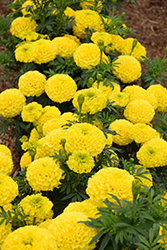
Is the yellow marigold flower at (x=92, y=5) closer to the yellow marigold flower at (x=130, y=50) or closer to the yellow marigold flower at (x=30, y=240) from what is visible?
the yellow marigold flower at (x=130, y=50)

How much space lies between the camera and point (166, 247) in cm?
100

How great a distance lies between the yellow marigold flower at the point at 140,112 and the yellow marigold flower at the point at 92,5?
4.35ft

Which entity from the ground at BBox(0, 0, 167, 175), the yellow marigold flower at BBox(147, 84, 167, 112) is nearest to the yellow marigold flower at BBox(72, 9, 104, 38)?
the yellow marigold flower at BBox(147, 84, 167, 112)

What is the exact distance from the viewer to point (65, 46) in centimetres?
249

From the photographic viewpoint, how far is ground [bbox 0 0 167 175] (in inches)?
214

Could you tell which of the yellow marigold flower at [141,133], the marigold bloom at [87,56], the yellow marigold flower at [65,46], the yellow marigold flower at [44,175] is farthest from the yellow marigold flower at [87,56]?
the yellow marigold flower at [44,175]

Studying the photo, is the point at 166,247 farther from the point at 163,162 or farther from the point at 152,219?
the point at 163,162

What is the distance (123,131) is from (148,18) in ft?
16.5

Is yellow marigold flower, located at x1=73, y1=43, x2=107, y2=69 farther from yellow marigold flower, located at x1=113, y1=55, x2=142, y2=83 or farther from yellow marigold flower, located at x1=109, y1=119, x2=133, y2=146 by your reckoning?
yellow marigold flower, located at x1=109, y1=119, x2=133, y2=146

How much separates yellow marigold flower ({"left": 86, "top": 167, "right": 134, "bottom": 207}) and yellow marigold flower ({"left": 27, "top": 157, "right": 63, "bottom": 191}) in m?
0.28

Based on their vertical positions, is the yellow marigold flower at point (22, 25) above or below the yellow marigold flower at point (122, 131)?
above

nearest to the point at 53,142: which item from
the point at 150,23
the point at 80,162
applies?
the point at 80,162

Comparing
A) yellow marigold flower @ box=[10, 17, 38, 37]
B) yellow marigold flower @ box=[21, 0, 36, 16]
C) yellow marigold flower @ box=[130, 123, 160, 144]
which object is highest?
yellow marigold flower @ box=[21, 0, 36, 16]

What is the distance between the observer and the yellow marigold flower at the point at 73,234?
1.02 meters
